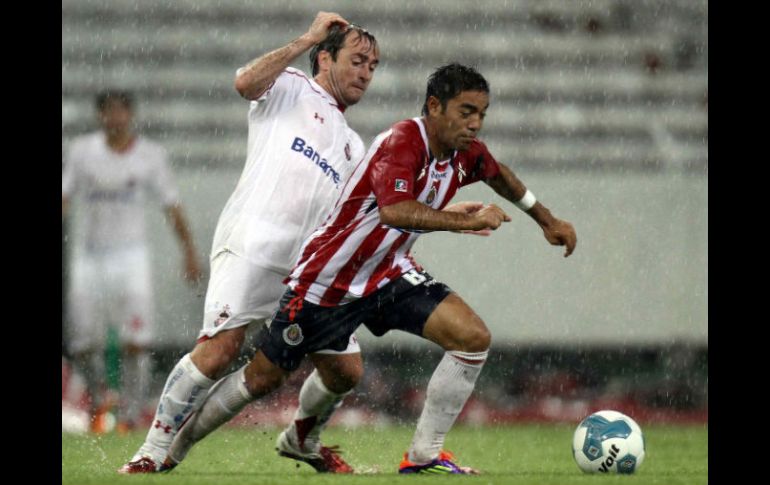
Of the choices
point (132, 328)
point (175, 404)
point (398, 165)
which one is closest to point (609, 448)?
point (398, 165)

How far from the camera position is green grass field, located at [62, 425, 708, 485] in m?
5.45

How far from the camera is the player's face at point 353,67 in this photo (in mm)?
6277

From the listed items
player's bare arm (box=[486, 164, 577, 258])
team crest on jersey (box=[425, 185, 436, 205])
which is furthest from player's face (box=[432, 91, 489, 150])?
player's bare arm (box=[486, 164, 577, 258])

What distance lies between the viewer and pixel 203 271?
36.9 ft

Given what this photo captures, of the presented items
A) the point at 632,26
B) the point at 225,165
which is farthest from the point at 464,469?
the point at 632,26

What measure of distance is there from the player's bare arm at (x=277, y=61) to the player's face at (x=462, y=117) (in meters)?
0.68

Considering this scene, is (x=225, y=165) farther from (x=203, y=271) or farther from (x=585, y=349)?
(x=585, y=349)

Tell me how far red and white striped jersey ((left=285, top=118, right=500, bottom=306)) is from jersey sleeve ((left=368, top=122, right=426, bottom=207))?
13 millimetres

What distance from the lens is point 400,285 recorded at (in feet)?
19.6

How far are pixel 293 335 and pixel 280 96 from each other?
1.17 metres

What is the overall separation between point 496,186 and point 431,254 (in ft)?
16.3

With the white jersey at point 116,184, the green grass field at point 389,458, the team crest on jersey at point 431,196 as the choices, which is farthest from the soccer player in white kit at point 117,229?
the team crest on jersey at point 431,196

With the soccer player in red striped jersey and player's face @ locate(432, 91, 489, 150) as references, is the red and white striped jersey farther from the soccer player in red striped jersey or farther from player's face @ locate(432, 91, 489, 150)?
player's face @ locate(432, 91, 489, 150)

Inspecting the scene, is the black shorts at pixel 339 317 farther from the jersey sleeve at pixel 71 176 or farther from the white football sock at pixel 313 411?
the jersey sleeve at pixel 71 176
